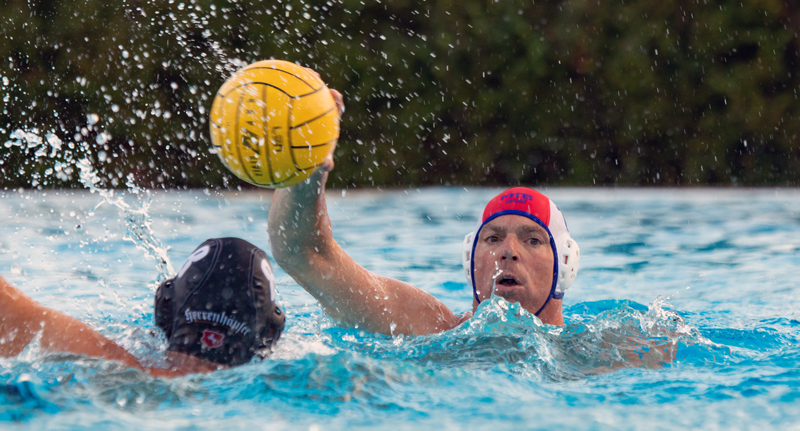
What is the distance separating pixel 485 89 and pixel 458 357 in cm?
958

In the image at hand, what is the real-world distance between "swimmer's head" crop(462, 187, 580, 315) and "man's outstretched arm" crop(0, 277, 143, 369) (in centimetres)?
174

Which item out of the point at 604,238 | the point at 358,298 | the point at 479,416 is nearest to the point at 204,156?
the point at 604,238

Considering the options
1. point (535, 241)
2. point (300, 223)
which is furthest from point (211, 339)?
point (535, 241)

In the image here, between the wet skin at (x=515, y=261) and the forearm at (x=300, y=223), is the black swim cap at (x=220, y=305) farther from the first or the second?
the wet skin at (x=515, y=261)

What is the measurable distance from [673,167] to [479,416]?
10.7 m

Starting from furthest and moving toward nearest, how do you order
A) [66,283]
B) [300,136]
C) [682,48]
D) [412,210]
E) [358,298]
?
[682,48] < [412,210] < [66,283] < [358,298] < [300,136]

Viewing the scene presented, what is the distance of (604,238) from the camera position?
7453mm

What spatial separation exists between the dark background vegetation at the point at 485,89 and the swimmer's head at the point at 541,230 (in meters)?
8.22

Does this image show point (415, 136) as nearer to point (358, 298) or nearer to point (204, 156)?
point (204, 156)

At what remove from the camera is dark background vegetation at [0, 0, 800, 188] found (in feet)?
37.4

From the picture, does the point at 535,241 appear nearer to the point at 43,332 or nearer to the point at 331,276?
the point at 331,276

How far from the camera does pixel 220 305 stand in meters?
2.26

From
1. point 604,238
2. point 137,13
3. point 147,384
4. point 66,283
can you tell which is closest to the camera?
point 147,384

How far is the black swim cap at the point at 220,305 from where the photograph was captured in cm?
226
